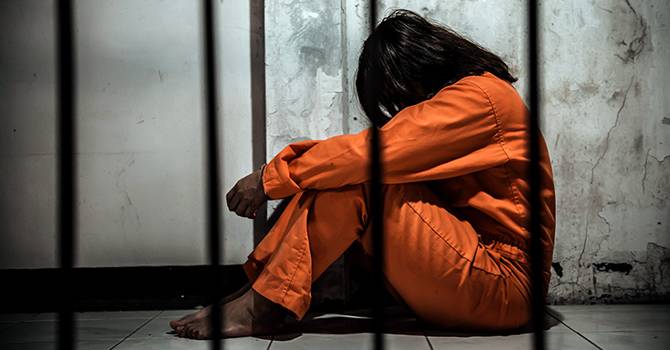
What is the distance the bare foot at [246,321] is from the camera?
1.94m

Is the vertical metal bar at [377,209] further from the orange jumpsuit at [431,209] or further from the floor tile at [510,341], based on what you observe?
the floor tile at [510,341]

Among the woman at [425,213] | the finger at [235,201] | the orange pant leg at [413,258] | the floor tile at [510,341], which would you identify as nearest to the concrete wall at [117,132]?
the finger at [235,201]

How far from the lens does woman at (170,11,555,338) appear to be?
1.88 metres

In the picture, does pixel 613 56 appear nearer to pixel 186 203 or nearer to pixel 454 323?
pixel 454 323

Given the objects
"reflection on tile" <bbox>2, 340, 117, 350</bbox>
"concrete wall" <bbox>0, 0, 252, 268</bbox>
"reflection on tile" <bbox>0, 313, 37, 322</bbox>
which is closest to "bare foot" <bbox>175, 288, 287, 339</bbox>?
"reflection on tile" <bbox>2, 340, 117, 350</bbox>

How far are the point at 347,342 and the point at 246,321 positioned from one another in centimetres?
29

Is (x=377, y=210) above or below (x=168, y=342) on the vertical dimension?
above

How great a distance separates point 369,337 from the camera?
193 cm

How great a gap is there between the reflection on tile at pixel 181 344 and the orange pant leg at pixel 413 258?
0.42 feet

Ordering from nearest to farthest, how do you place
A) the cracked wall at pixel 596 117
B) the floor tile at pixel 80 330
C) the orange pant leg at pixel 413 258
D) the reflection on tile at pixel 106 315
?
the orange pant leg at pixel 413 258, the floor tile at pixel 80 330, the reflection on tile at pixel 106 315, the cracked wall at pixel 596 117

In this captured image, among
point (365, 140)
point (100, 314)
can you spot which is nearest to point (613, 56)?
point (365, 140)

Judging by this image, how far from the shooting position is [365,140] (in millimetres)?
1909

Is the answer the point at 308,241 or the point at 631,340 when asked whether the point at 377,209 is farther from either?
the point at 631,340

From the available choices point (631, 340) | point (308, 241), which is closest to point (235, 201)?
point (308, 241)
